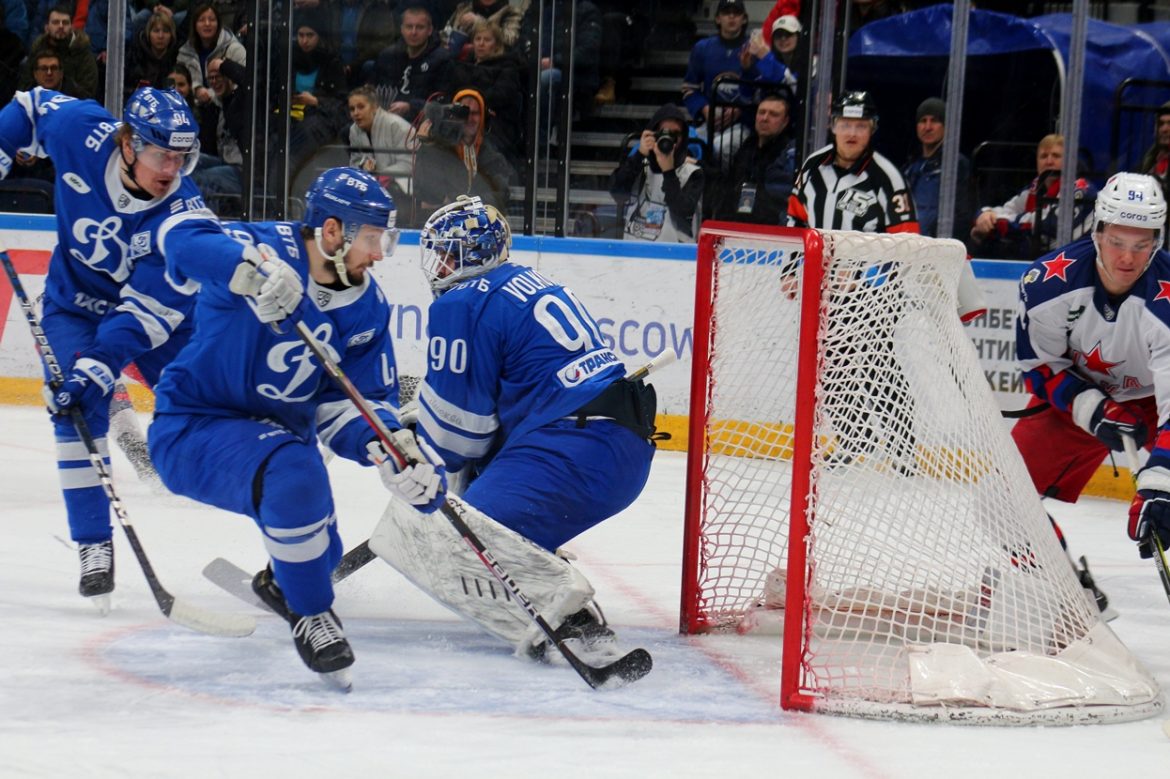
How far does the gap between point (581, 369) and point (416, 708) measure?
0.74 m

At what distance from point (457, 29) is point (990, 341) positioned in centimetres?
239

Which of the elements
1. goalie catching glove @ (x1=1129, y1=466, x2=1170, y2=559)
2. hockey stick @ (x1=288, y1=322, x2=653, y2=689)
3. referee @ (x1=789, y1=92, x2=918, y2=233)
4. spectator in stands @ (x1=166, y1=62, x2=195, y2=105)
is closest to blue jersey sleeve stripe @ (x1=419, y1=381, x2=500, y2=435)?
hockey stick @ (x1=288, y1=322, x2=653, y2=689)

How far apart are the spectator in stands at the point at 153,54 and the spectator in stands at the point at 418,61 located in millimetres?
868

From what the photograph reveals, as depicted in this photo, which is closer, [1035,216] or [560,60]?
[1035,216]

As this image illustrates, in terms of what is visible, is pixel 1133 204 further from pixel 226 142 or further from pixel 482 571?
pixel 226 142

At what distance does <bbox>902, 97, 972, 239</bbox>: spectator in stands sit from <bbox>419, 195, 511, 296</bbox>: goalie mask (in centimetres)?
309

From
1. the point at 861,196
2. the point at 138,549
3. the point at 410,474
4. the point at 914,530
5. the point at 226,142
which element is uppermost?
the point at 226,142

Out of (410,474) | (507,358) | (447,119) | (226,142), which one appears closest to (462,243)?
(507,358)

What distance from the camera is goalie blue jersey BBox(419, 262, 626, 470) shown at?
2.89m

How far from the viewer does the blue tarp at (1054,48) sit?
19.5 feet

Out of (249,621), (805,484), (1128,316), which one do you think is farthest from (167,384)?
(1128,316)

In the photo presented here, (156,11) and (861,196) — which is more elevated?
(156,11)

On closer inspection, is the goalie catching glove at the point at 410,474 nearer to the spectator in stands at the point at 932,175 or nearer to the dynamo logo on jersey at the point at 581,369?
the dynamo logo on jersey at the point at 581,369

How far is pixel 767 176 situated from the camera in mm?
5895
